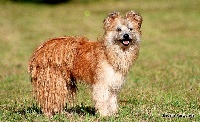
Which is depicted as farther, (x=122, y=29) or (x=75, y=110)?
(x=75, y=110)

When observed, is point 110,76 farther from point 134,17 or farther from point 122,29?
point 134,17

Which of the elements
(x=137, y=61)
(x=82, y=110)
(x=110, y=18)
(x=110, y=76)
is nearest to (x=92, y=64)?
(x=110, y=76)

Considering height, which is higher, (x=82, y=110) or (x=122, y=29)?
(x=122, y=29)

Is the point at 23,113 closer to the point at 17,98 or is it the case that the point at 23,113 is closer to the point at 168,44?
the point at 17,98

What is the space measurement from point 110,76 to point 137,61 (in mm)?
9660

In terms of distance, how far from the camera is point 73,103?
10180 mm

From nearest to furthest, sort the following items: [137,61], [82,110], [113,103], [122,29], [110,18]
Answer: [122,29] → [110,18] → [113,103] → [82,110] → [137,61]

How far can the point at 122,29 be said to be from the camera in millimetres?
9320

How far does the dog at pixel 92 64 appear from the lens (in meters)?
9.39

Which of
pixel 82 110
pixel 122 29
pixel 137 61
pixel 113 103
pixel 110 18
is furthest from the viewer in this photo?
pixel 137 61

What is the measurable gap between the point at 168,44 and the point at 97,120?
50.9 ft

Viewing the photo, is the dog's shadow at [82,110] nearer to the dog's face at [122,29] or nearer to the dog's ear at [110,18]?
the dog's face at [122,29]

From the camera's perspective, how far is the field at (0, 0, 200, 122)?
1002cm

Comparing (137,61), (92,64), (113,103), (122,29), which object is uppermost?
(122,29)
